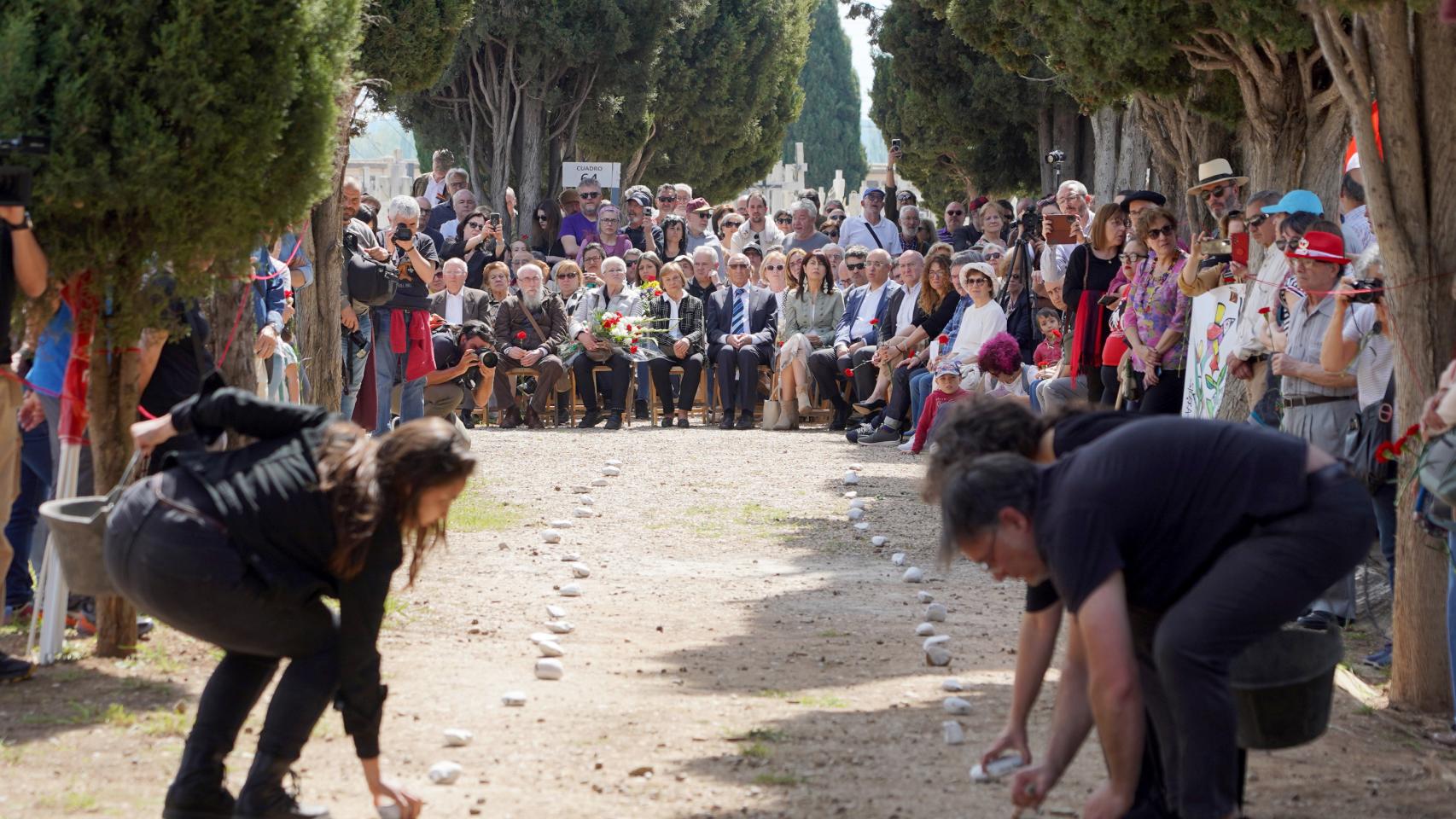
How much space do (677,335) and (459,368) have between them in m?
3.57

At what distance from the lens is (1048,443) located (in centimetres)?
429

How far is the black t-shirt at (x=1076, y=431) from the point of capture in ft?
13.8

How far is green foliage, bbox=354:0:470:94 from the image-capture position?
1316 cm

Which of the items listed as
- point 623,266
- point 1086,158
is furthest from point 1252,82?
point 1086,158

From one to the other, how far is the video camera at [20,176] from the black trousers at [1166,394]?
6.83 m

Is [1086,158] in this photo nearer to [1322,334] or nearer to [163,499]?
[1322,334]

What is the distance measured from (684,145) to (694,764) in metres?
31.1

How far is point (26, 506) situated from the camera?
24.7 feet

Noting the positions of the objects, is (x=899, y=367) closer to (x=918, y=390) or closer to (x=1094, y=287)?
(x=918, y=390)

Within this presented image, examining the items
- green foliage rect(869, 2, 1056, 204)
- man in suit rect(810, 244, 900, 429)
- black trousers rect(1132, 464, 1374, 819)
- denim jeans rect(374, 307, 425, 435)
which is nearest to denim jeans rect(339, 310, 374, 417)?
denim jeans rect(374, 307, 425, 435)

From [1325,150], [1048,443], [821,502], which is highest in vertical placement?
[1325,150]

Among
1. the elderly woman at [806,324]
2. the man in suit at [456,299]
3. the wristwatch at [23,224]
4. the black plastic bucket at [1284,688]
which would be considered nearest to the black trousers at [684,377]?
the elderly woman at [806,324]

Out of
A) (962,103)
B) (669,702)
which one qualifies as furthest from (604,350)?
(669,702)

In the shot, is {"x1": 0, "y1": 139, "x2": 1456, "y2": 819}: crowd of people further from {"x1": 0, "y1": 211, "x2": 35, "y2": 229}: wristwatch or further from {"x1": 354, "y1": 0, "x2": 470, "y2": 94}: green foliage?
{"x1": 354, "y1": 0, "x2": 470, "y2": 94}: green foliage
